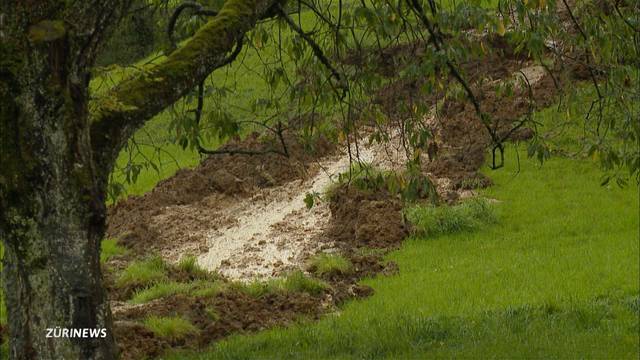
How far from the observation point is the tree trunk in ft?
15.5

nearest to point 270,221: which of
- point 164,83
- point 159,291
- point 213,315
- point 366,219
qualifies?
point 366,219

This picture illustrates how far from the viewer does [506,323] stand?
9.41 m

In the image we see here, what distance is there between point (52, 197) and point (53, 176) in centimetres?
11

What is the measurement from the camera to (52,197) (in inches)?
190

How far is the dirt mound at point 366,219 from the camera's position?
14430 millimetres

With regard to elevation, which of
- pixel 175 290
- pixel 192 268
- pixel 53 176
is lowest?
pixel 175 290

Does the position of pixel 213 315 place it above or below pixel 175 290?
below

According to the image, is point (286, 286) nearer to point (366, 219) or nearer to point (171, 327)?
point (171, 327)

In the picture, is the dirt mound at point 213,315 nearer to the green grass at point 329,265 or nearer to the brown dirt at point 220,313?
the brown dirt at point 220,313

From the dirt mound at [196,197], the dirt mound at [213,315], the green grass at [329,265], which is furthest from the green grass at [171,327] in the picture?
the dirt mound at [196,197]

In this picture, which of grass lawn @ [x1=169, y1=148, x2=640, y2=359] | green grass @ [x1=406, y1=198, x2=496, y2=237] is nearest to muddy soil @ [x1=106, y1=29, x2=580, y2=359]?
green grass @ [x1=406, y1=198, x2=496, y2=237]

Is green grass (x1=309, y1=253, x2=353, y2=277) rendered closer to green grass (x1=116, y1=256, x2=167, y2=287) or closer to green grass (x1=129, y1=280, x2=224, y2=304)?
green grass (x1=129, y1=280, x2=224, y2=304)

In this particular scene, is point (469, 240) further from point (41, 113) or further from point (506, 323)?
point (41, 113)

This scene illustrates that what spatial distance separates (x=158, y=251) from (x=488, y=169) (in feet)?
21.5
